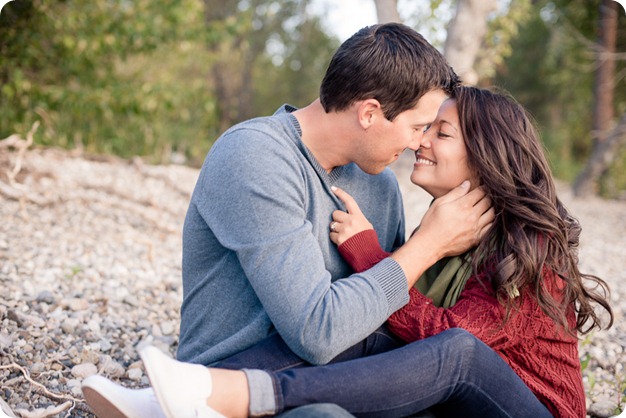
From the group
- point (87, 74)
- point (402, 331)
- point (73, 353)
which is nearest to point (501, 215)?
point (402, 331)

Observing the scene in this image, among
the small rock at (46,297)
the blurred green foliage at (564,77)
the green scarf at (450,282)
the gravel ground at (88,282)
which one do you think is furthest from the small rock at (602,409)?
the blurred green foliage at (564,77)

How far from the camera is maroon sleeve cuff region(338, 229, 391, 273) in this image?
218 centimetres

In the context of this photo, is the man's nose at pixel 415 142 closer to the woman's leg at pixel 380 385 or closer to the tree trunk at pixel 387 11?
the woman's leg at pixel 380 385

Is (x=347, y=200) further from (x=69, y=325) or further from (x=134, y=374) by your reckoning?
(x=69, y=325)

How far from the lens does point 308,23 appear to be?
613 inches

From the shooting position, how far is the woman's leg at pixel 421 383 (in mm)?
1823

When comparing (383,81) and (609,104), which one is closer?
(383,81)

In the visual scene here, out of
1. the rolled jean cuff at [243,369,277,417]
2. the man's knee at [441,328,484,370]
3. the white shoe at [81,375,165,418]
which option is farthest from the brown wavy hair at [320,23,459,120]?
the white shoe at [81,375,165,418]

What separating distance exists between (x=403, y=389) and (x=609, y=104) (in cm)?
982

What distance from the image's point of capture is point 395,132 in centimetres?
228

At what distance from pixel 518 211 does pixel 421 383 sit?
0.76 m

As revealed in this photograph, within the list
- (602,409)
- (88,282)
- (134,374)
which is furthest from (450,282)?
(88,282)

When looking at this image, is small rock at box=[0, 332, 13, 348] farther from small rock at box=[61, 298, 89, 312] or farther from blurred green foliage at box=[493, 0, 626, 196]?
blurred green foliage at box=[493, 0, 626, 196]

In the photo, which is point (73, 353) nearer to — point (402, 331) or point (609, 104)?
point (402, 331)
